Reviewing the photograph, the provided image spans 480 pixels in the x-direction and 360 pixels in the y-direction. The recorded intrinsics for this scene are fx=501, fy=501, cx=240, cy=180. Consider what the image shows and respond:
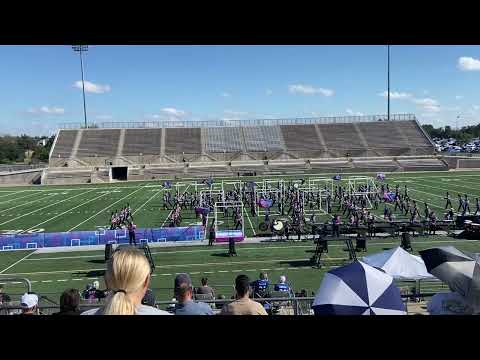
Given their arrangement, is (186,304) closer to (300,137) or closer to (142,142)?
(142,142)

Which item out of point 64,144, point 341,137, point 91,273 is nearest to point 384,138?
point 341,137

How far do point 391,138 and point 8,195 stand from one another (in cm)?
5003

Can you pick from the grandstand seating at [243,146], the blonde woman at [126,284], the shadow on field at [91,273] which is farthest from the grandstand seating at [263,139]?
the blonde woman at [126,284]

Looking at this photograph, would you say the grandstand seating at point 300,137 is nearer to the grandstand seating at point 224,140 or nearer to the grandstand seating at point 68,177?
the grandstand seating at point 224,140

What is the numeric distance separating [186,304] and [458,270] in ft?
7.88

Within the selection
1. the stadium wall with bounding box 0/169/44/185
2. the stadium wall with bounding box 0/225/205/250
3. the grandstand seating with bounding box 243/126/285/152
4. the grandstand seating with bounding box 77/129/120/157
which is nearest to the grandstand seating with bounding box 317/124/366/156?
the grandstand seating with bounding box 243/126/285/152

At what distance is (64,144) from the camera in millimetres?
70500

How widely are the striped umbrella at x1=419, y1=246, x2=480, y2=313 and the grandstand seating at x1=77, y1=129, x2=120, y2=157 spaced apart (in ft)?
216

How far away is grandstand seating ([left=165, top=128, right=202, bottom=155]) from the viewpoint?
69.7 metres

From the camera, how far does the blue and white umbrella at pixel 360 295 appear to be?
3627 millimetres
